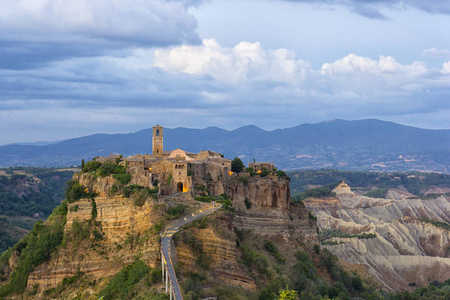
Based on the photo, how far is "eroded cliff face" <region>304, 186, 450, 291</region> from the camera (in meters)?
117

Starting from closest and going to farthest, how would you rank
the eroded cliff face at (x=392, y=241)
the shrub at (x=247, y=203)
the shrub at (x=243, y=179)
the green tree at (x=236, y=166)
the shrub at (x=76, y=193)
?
the shrub at (x=76, y=193) → the shrub at (x=247, y=203) → the shrub at (x=243, y=179) → the green tree at (x=236, y=166) → the eroded cliff face at (x=392, y=241)

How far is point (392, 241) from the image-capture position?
143625 mm

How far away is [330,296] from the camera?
249 feet

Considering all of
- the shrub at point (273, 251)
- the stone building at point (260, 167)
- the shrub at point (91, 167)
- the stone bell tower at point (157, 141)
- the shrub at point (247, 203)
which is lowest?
the shrub at point (273, 251)

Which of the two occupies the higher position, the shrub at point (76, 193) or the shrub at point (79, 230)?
the shrub at point (76, 193)

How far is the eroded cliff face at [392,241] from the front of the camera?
117 m

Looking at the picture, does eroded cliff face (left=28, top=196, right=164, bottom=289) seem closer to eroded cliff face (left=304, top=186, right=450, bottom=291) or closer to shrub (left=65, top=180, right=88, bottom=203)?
shrub (left=65, top=180, right=88, bottom=203)

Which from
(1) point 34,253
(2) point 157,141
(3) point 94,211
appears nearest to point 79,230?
(3) point 94,211

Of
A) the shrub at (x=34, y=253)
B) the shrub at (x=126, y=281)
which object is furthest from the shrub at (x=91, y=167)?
the shrub at (x=126, y=281)

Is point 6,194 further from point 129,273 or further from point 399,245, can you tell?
point 129,273

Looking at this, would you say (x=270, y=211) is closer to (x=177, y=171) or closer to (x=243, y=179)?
(x=243, y=179)

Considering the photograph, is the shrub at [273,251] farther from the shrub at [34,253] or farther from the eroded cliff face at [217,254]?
the shrub at [34,253]

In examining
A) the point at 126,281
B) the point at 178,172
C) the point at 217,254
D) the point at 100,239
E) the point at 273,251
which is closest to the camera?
the point at 126,281

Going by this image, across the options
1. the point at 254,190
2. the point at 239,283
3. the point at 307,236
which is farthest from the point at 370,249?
the point at 239,283
